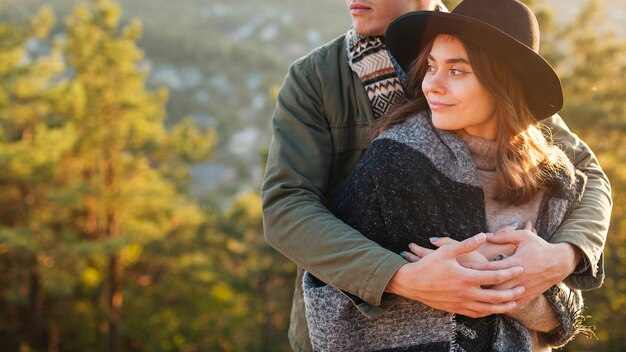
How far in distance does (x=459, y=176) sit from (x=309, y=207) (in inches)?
17.2

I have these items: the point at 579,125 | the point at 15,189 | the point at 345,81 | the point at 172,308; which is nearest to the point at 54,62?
the point at 15,189

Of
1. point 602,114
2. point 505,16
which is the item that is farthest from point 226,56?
point 505,16

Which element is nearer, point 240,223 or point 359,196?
point 359,196

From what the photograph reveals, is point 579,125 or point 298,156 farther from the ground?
point 298,156

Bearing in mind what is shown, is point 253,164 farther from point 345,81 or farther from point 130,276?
point 345,81

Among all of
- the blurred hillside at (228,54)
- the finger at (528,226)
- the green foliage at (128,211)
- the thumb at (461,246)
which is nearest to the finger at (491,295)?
the thumb at (461,246)

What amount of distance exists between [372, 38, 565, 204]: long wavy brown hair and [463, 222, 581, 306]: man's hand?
0.15 m

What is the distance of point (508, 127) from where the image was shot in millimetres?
1887

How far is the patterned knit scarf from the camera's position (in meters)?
2.06

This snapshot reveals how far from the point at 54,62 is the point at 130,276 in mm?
6063

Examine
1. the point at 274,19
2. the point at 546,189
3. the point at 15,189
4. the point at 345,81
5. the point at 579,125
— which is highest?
the point at 345,81

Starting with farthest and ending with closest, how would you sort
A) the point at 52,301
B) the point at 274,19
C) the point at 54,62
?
the point at 274,19 < the point at 52,301 < the point at 54,62

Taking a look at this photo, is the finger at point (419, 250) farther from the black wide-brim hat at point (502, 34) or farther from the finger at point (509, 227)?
the black wide-brim hat at point (502, 34)

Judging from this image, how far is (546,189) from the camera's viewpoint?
1934mm
